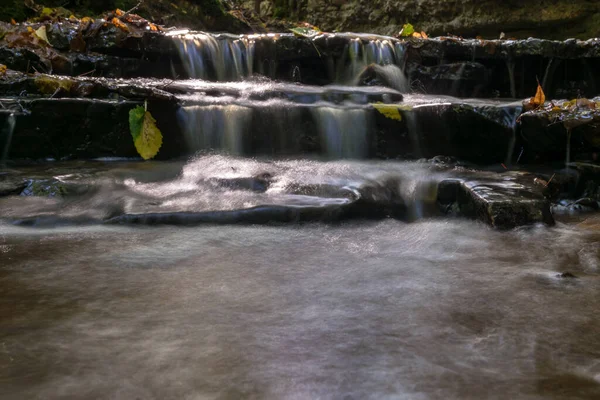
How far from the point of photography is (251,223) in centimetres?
328

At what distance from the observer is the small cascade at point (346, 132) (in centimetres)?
508

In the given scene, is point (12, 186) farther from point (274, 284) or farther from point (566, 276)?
point (566, 276)

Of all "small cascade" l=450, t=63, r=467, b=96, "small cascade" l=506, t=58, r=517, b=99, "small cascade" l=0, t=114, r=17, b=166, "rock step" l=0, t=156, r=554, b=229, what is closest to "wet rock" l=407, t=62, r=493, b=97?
"small cascade" l=450, t=63, r=467, b=96

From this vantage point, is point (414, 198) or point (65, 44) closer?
point (414, 198)

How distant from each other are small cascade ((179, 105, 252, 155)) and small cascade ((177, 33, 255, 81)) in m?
2.04

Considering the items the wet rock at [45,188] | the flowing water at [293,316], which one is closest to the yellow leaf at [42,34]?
the wet rock at [45,188]

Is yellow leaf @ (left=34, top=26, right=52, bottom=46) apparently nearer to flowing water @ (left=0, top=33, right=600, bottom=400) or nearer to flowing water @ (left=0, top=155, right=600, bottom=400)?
flowing water @ (left=0, top=33, right=600, bottom=400)

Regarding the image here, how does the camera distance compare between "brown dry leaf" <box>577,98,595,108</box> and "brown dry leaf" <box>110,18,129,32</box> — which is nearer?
"brown dry leaf" <box>577,98,595,108</box>

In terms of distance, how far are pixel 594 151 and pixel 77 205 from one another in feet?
15.4

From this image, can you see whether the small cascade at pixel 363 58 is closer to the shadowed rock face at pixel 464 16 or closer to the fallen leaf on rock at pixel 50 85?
the fallen leaf on rock at pixel 50 85

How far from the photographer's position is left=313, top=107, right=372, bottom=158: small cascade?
5.08 meters

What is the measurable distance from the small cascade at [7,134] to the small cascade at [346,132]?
2911 millimetres

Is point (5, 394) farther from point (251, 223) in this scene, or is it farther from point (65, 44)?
point (65, 44)

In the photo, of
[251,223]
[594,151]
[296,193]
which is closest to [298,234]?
[251,223]
